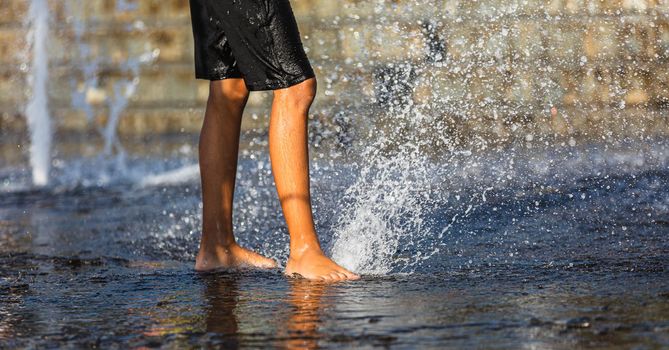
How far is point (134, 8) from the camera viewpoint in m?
10.6

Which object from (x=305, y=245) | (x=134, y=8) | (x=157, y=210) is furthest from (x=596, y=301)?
(x=134, y=8)

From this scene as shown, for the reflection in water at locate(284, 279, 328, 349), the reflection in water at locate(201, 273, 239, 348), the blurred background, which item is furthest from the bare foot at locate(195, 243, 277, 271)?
the blurred background

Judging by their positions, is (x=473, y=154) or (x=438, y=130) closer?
(x=473, y=154)

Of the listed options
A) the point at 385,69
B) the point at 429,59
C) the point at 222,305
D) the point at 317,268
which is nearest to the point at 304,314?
the point at 222,305

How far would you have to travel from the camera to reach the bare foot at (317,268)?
356cm

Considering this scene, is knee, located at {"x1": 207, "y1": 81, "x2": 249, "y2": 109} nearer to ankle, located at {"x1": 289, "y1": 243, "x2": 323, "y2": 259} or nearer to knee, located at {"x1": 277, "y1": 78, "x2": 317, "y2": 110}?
knee, located at {"x1": 277, "y1": 78, "x2": 317, "y2": 110}

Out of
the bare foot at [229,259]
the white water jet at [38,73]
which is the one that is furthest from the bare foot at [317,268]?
the white water jet at [38,73]

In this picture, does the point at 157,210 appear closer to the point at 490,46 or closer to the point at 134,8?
the point at 490,46

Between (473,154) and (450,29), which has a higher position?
(450,29)

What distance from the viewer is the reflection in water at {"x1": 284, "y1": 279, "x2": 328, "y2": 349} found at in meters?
2.63

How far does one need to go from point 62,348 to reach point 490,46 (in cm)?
615

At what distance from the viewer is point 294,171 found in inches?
144

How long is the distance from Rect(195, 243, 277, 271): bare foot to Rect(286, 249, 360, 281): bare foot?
0.96 feet

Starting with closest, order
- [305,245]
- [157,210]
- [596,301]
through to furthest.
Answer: [596,301], [305,245], [157,210]
